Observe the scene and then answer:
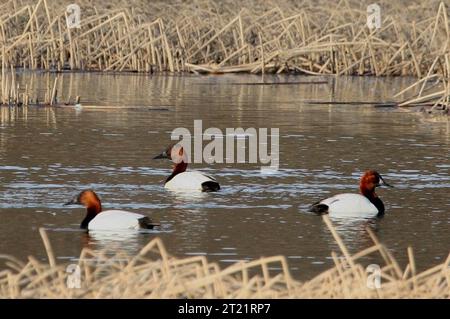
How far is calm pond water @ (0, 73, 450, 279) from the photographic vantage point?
11297 mm

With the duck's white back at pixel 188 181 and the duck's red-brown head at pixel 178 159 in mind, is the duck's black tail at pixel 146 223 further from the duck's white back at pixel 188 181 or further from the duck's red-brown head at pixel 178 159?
the duck's red-brown head at pixel 178 159

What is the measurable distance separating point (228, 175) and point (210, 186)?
4.75ft

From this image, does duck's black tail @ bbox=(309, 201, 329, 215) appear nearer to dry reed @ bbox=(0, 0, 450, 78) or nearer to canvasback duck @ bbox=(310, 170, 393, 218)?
canvasback duck @ bbox=(310, 170, 393, 218)

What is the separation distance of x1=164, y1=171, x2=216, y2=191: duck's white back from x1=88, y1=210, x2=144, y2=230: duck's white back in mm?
2533

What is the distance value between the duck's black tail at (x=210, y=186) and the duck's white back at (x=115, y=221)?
8.05 ft

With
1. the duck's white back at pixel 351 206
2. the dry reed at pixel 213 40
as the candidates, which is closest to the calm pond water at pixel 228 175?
the duck's white back at pixel 351 206

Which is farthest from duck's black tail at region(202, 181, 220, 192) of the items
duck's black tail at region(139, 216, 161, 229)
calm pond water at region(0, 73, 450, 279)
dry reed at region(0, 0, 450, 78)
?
dry reed at region(0, 0, 450, 78)

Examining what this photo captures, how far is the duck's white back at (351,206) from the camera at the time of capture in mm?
12812

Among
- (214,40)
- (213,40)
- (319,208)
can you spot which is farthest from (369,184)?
(214,40)

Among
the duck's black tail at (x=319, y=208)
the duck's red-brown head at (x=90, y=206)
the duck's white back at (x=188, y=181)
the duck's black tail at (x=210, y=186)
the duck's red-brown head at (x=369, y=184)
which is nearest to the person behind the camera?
the duck's red-brown head at (x=90, y=206)

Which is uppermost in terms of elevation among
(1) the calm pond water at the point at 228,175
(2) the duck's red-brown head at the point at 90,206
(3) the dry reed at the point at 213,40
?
(3) the dry reed at the point at 213,40

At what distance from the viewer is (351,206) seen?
1295 centimetres
